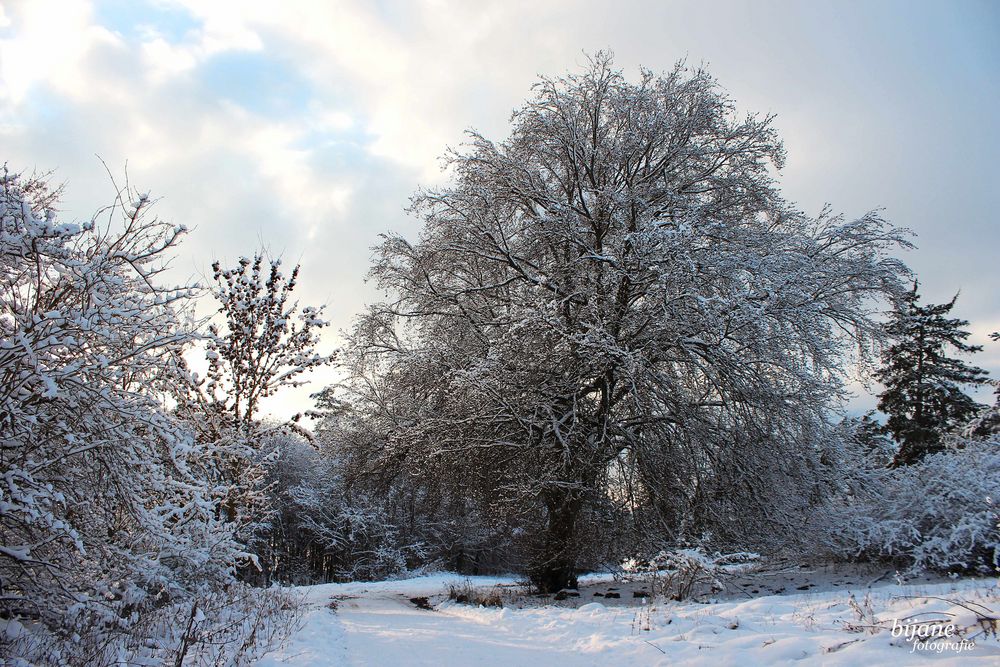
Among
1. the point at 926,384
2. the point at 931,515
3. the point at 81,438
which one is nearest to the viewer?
the point at 81,438

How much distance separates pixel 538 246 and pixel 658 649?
360 inches

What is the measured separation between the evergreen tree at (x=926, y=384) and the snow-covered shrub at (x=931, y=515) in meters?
16.0

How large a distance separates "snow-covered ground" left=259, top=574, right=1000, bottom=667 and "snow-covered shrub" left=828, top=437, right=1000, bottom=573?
15.1ft

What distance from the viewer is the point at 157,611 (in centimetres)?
632

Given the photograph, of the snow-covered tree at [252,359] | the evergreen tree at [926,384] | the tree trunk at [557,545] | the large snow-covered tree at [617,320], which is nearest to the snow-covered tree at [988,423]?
the evergreen tree at [926,384]

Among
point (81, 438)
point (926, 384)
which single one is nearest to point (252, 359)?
point (81, 438)

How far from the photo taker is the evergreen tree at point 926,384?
26.0 meters

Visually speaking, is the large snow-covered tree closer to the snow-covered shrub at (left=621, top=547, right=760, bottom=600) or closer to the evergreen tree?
the snow-covered shrub at (left=621, top=547, right=760, bottom=600)

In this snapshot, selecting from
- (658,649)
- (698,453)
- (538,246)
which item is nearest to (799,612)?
(658,649)

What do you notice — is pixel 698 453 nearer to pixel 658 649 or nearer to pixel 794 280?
pixel 794 280

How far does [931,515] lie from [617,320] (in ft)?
22.6

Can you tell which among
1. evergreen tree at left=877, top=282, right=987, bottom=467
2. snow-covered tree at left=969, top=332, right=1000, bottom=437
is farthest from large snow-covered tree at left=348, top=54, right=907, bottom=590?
evergreen tree at left=877, top=282, right=987, bottom=467

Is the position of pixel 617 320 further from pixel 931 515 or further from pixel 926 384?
pixel 926 384

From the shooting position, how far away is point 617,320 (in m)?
11.0
